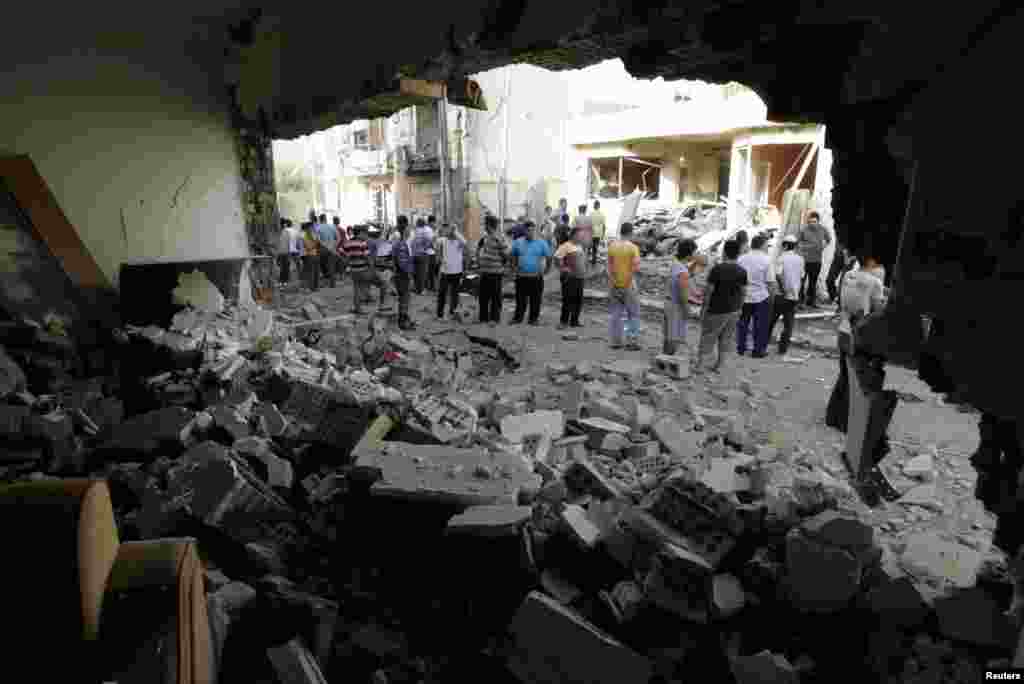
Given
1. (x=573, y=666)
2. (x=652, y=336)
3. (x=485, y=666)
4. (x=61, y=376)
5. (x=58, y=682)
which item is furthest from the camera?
(x=652, y=336)

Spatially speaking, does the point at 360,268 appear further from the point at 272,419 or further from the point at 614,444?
the point at 614,444

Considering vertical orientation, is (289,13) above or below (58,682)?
above

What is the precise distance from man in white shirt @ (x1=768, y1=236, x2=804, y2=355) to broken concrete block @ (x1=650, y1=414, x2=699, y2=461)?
3.23 m

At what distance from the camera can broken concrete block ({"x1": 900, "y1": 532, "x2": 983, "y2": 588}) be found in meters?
2.58

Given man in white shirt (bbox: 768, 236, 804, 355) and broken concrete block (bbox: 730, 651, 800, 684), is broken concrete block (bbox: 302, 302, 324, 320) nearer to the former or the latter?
man in white shirt (bbox: 768, 236, 804, 355)

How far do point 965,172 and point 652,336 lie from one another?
6.78m

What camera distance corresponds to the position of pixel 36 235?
5688 millimetres

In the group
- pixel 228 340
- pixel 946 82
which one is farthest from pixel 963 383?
pixel 228 340

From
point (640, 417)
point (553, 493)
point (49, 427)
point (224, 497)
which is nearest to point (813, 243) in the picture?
point (640, 417)

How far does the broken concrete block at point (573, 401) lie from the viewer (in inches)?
200

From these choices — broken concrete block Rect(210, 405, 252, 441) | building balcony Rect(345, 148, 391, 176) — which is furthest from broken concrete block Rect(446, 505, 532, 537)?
building balcony Rect(345, 148, 391, 176)

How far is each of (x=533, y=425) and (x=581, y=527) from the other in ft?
6.88

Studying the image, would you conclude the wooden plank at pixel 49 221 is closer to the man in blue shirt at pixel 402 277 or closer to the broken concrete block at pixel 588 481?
the man in blue shirt at pixel 402 277

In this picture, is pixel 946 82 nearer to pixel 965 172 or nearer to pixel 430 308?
pixel 965 172
